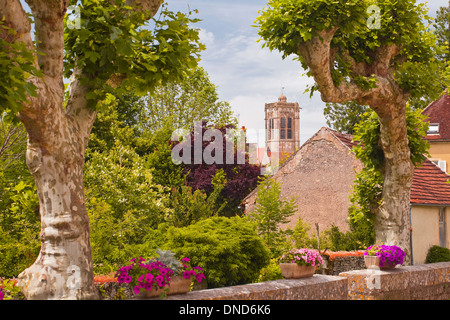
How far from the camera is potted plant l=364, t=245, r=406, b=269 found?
11.6 m

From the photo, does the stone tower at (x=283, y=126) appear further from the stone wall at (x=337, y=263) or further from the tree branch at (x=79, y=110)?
the tree branch at (x=79, y=110)

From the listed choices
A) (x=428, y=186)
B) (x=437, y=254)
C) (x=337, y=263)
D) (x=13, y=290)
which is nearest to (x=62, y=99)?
(x=13, y=290)

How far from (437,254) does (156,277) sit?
61.4ft

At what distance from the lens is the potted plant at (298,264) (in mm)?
9336

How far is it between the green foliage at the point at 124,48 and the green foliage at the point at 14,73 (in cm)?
106

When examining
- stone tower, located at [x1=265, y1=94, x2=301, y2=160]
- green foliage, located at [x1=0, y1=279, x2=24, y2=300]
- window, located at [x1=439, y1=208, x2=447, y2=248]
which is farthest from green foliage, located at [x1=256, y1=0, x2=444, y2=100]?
stone tower, located at [x1=265, y1=94, x2=301, y2=160]

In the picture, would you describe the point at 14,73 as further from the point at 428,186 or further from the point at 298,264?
the point at 428,186

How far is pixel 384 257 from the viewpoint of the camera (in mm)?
11625

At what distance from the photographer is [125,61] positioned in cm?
709

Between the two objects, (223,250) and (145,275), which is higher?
(145,275)

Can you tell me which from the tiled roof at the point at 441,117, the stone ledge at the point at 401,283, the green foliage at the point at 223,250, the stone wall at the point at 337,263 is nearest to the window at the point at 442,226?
the tiled roof at the point at 441,117

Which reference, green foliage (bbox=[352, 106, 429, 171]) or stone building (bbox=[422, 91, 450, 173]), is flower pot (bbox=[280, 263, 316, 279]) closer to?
green foliage (bbox=[352, 106, 429, 171])
